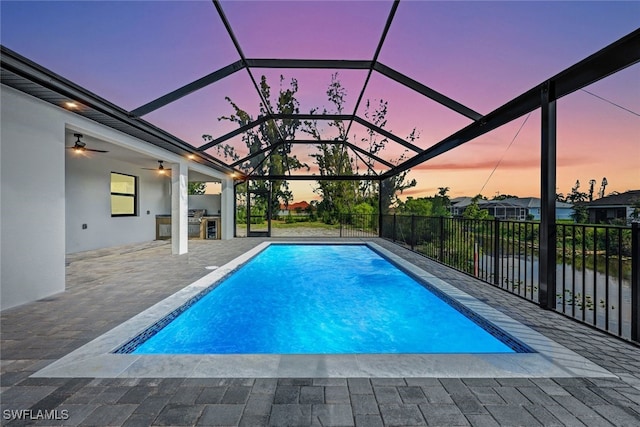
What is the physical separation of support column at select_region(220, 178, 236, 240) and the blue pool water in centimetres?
542

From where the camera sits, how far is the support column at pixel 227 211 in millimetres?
11414

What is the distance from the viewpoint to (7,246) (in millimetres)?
3316

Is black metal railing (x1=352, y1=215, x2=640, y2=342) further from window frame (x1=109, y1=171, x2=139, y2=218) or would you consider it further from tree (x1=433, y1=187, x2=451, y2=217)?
window frame (x1=109, y1=171, x2=139, y2=218)

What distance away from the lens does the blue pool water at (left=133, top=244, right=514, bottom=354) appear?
10.5ft

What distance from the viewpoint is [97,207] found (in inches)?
319

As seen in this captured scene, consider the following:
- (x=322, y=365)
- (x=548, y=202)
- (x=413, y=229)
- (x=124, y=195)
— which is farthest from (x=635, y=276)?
(x=124, y=195)

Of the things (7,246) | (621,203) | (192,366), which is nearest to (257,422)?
(192,366)

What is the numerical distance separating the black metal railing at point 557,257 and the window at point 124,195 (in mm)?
8800

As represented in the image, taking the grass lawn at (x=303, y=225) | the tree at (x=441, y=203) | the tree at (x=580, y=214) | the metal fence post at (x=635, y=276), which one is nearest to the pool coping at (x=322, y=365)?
the metal fence post at (x=635, y=276)

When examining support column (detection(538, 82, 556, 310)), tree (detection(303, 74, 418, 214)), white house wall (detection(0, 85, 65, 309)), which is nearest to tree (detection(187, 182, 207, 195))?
tree (detection(303, 74, 418, 214))

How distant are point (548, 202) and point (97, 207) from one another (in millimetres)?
9942

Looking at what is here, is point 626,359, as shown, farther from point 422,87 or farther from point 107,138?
point 107,138

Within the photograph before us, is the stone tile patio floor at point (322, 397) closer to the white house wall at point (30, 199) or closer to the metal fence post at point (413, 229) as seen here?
the white house wall at point (30, 199)

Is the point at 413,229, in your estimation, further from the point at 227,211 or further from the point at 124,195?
the point at 124,195
